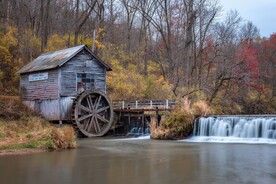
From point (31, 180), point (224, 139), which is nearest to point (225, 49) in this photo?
point (224, 139)

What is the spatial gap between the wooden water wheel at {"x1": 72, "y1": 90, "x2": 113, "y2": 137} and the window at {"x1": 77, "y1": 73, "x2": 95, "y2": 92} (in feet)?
2.38

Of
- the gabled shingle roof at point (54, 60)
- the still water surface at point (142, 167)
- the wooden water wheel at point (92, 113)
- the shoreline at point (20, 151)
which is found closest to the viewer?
the still water surface at point (142, 167)

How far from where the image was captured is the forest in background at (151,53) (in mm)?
31672

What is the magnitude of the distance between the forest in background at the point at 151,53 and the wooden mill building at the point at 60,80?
361 cm

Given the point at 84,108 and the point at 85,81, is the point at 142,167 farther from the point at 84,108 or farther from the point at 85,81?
the point at 85,81

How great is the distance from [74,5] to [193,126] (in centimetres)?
A: 2662

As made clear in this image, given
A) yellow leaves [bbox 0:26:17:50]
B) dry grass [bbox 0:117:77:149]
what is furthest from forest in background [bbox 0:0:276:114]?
dry grass [bbox 0:117:77:149]

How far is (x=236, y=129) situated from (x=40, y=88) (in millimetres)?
13426

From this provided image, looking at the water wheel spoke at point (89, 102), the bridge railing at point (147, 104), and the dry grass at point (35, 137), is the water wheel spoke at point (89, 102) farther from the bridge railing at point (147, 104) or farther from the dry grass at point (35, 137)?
the dry grass at point (35, 137)

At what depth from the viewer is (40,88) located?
25047 millimetres

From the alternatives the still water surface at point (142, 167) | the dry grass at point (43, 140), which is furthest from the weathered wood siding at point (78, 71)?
the still water surface at point (142, 167)

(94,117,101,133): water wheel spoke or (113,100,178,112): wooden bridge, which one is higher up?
(113,100,178,112): wooden bridge

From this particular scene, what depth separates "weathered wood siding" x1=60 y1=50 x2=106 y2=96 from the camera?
24.0 metres

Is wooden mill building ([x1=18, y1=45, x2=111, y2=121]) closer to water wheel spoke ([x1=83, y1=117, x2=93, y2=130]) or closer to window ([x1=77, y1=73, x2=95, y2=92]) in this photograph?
window ([x1=77, y1=73, x2=95, y2=92])
